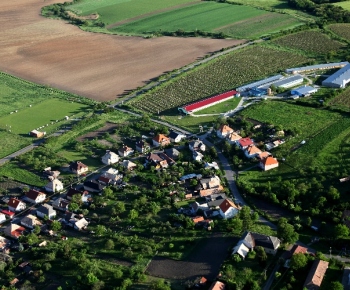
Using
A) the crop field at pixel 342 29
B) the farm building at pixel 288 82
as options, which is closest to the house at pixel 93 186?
the farm building at pixel 288 82

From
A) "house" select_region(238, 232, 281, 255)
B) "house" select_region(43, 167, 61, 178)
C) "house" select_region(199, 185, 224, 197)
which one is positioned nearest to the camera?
"house" select_region(238, 232, 281, 255)

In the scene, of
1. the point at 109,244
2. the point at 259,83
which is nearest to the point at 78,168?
the point at 109,244

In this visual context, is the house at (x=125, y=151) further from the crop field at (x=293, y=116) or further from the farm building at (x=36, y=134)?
the crop field at (x=293, y=116)

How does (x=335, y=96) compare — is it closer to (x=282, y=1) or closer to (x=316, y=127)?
(x=316, y=127)

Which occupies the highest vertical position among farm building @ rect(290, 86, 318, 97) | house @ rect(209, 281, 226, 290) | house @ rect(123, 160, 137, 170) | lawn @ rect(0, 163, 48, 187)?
farm building @ rect(290, 86, 318, 97)

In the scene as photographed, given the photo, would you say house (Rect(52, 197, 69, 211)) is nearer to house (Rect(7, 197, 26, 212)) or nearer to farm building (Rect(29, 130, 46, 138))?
house (Rect(7, 197, 26, 212))

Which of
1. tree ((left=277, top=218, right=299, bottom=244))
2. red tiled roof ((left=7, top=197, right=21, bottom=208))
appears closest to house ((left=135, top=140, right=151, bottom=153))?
red tiled roof ((left=7, top=197, right=21, bottom=208))
